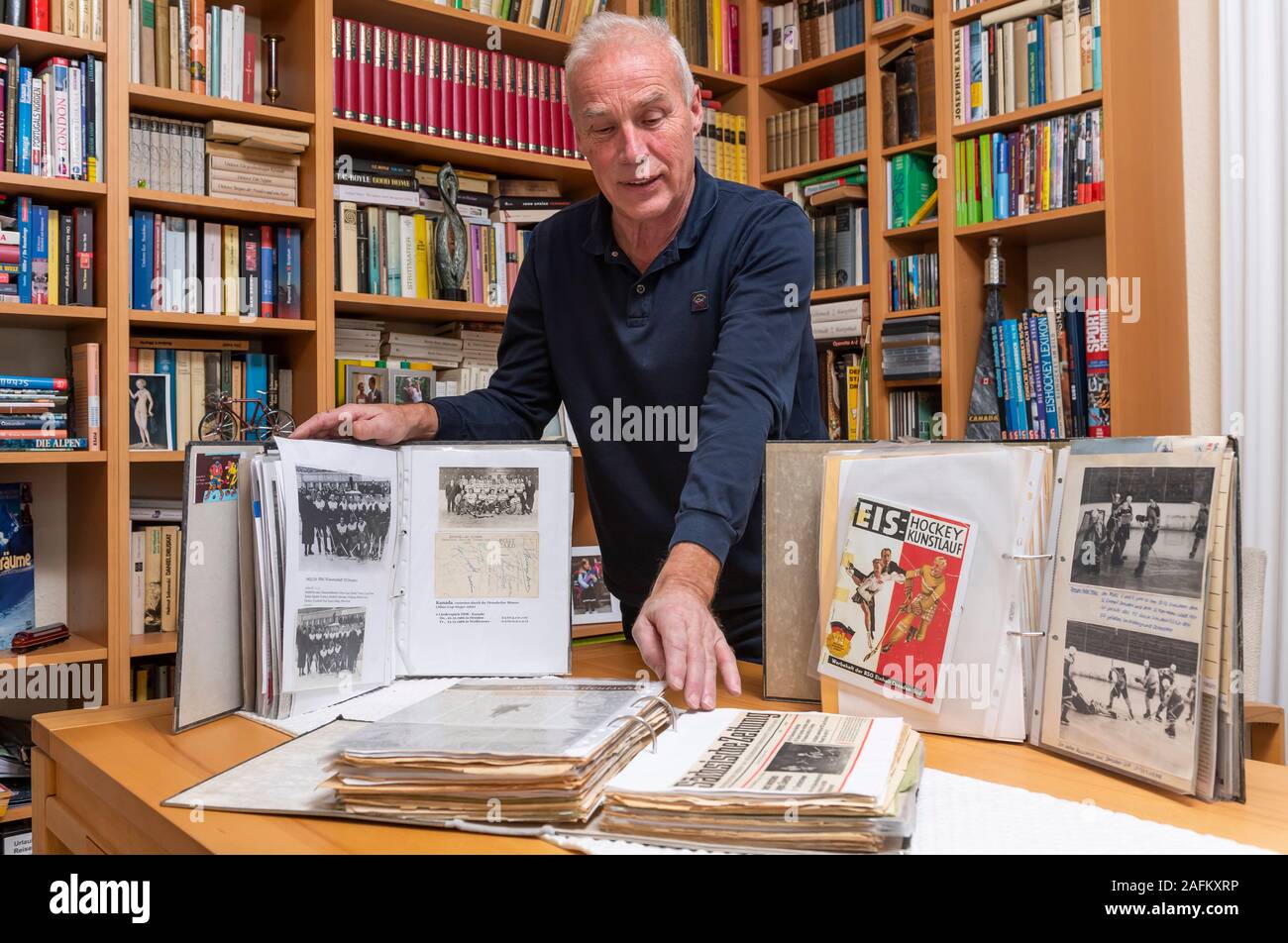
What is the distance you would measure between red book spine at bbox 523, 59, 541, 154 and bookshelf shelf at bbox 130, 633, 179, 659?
1.68m

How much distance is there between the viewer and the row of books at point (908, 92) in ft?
9.98

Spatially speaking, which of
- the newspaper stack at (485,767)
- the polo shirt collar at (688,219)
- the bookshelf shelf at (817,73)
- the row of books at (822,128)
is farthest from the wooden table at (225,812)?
the bookshelf shelf at (817,73)

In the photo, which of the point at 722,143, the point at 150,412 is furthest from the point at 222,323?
the point at 722,143

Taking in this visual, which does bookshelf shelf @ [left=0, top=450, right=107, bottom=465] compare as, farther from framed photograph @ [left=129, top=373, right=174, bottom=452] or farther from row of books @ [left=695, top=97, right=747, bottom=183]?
row of books @ [left=695, top=97, right=747, bottom=183]

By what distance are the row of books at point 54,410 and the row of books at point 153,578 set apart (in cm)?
26

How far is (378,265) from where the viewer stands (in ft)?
9.30

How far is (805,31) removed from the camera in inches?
135

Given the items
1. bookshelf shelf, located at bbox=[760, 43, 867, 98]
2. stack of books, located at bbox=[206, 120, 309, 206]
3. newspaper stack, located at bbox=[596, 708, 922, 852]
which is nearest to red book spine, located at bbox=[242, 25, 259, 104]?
stack of books, located at bbox=[206, 120, 309, 206]

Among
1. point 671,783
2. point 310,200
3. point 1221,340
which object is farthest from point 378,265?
point 671,783

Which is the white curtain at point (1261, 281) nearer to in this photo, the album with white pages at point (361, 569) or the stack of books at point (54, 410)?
the album with white pages at point (361, 569)
